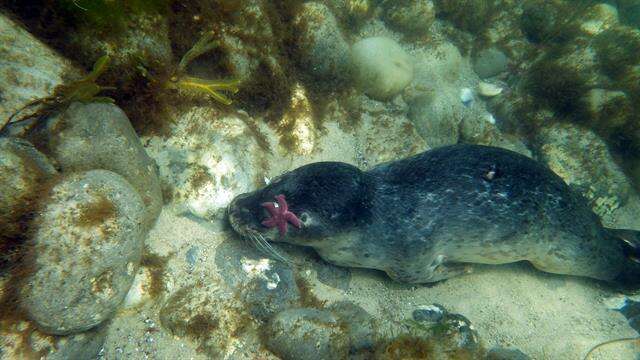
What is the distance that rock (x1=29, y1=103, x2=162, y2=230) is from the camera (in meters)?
3.41

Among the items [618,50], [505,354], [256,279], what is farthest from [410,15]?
[505,354]

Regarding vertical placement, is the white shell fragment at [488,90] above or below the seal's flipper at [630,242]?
above

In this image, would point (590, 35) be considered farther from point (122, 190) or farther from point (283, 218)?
point (122, 190)

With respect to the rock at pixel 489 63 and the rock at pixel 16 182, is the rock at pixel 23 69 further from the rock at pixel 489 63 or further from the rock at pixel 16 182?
the rock at pixel 489 63

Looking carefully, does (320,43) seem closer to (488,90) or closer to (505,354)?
(488,90)

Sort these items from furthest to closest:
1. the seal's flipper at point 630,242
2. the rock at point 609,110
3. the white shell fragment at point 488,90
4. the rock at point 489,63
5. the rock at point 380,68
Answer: the rock at point 489,63
the white shell fragment at point 488,90
the rock at point 609,110
the rock at point 380,68
the seal's flipper at point 630,242

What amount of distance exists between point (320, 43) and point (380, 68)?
4.13ft

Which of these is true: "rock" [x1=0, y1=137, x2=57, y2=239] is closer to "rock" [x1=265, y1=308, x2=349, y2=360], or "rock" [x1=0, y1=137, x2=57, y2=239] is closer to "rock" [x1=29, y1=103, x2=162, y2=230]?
"rock" [x1=29, y1=103, x2=162, y2=230]

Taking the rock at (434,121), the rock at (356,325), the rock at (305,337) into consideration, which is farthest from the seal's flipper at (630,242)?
the rock at (305,337)

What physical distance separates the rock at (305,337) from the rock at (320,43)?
13.0 ft

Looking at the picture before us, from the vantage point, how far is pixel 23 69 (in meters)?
3.43

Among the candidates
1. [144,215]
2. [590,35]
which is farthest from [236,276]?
[590,35]

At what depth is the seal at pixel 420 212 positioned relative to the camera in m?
4.17

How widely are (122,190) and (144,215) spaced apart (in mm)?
376
